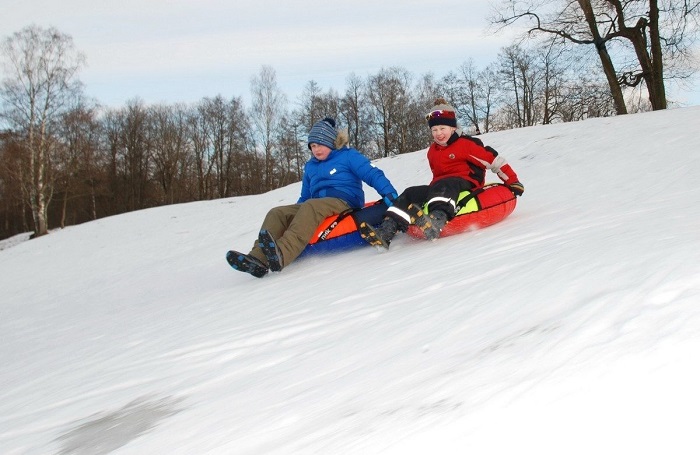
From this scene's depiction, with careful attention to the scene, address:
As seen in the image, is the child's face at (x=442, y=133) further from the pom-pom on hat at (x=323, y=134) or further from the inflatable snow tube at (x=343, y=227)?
the pom-pom on hat at (x=323, y=134)

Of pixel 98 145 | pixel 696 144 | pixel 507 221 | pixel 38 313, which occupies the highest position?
pixel 98 145

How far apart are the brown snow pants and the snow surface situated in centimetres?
23

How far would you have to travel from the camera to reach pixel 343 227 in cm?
517

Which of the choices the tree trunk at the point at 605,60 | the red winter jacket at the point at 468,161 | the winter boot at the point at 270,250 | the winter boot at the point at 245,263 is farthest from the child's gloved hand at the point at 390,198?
the tree trunk at the point at 605,60

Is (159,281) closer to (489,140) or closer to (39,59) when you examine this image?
(489,140)

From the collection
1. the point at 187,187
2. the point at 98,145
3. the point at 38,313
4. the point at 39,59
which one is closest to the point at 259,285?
the point at 38,313

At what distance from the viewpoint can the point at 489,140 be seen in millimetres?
11461

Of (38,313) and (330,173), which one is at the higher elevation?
(330,173)

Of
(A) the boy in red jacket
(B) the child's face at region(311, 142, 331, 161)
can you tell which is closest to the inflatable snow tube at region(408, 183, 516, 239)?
(A) the boy in red jacket

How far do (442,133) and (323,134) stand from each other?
3.46ft

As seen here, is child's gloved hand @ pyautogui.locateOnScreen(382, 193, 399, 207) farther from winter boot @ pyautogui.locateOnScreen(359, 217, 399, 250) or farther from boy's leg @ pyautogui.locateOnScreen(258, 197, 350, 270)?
boy's leg @ pyautogui.locateOnScreen(258, 197, 350, 270)

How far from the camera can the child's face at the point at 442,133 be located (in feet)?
16.5

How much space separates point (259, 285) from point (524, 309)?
3.06 meters

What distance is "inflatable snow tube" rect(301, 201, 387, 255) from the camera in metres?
5.11
